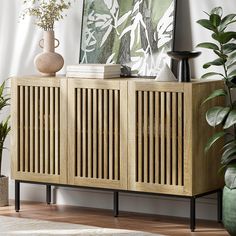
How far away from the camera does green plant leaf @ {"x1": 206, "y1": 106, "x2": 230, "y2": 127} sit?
5.43m

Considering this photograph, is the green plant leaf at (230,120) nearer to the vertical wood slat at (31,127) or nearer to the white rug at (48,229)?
the white rug at (48,229)

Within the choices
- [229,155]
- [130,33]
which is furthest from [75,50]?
[229,155]

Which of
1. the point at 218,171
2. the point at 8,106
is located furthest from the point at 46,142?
the point at 218,171

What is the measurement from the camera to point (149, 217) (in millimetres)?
6188

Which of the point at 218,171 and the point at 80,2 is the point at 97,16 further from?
the point at 218,171

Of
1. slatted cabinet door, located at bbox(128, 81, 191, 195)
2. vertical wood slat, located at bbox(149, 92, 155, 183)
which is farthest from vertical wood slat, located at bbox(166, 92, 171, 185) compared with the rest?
vertical wood slat, located at bbox(149, 92, 155, 183)

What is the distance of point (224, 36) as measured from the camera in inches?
215

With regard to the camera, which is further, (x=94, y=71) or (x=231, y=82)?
(x=94, y=71)

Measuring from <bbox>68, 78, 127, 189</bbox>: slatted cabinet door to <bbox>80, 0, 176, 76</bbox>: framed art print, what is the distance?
346mm

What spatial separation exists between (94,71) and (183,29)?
2.14 ft

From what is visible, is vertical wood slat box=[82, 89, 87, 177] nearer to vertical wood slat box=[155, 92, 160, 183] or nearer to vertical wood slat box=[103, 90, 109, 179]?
vertical wood slat box=[103, 90, 109, 179]

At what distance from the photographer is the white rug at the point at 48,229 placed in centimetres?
561

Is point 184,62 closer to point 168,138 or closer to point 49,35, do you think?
point 168,138

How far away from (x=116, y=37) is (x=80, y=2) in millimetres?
424
